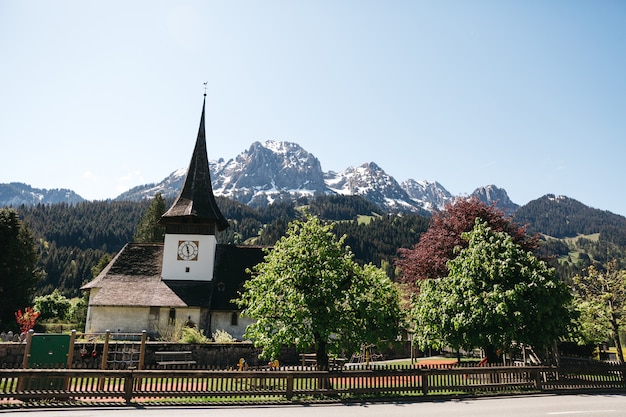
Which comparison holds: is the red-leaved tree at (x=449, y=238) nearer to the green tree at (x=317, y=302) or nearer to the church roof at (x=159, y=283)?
the green tree at (x=317, y=302)

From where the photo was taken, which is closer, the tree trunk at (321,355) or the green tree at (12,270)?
the tree trunk at (321,355)

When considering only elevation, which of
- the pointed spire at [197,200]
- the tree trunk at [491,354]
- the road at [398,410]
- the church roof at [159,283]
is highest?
the pointed spire at [197,200]

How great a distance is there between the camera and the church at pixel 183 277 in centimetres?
3394

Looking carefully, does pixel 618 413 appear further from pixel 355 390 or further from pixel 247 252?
pixel 247 252

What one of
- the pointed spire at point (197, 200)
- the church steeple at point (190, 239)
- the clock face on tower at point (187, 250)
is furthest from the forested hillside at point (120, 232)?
the clock face on tower at point (187, 250)

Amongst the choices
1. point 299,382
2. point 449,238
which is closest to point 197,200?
point 449,238

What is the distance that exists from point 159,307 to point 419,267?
20.3 meters

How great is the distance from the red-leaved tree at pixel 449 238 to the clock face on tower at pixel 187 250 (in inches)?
706

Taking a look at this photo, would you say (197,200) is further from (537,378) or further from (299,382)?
(537,378)

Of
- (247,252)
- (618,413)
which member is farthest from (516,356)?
(247,252)

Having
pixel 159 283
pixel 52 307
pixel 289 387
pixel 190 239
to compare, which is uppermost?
pixel 190 239

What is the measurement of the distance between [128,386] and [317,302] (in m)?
7.89

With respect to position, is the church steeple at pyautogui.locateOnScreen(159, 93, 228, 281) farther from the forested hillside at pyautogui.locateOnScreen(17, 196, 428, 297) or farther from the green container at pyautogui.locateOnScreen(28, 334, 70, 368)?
the forested hillside at pyautogui.locateOnScreen(17, 196, 428, 297)

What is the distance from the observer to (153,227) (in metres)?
64.8
